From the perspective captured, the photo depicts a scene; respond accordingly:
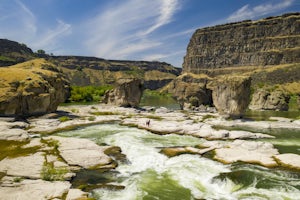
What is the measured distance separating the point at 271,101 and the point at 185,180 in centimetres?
8421

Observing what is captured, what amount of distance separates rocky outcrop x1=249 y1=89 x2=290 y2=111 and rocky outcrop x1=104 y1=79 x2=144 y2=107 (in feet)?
148

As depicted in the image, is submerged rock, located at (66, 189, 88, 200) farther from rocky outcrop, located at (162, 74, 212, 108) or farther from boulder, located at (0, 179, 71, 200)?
rocky outcrop, located at (162, 74, 212, 108)

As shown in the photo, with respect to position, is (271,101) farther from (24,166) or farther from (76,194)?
(76,194)

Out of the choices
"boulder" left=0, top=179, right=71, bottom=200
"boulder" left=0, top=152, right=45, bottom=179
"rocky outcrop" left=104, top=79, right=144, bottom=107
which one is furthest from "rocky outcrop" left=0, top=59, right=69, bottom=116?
"boulder" left=0, top=179, right=71, bottom=200

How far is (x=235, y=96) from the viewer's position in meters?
60.0

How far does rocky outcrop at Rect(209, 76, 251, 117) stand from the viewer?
60.1m

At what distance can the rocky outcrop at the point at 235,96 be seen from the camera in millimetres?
60094

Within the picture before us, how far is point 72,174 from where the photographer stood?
2383 centimetres

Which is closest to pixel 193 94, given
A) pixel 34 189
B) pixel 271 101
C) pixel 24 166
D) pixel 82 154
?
pixel 271 101

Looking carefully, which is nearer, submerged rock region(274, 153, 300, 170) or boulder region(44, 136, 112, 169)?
submerged rock region(274, 153, 300, 170)

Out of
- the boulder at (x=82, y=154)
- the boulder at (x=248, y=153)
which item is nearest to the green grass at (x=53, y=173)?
the boulder at (x=82, y=154)

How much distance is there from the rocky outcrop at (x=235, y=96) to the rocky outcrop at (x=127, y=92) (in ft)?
102

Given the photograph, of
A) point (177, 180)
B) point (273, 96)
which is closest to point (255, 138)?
point (177, 180)

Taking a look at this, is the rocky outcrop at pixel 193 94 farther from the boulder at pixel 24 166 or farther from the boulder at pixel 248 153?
the boulder at pixel 24 166
